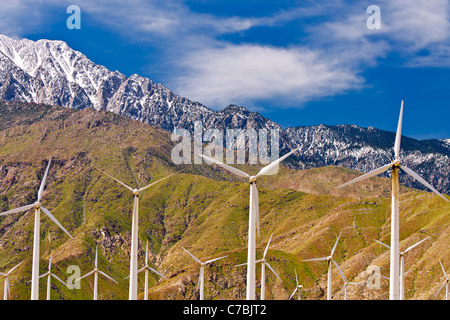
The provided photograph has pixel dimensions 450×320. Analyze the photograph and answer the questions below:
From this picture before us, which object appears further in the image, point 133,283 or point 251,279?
point 133,283
